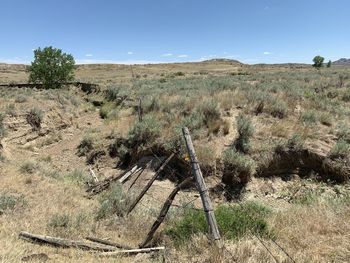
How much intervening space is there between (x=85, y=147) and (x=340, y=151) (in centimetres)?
1086

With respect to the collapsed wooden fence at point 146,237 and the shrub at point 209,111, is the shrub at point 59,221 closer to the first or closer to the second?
the collapsed wooden fence at point 146,237

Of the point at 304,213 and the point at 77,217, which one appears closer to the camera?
the point at 304,213

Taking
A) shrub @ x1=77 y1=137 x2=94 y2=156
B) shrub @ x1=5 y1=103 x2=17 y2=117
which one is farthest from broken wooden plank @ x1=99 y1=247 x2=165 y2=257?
shrub @ x1=5 y1=103 x2=17 y2=117

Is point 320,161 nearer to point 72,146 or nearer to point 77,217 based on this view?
point 77,217

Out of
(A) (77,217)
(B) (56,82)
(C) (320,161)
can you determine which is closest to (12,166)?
(A) (77,217)

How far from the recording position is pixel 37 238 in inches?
264

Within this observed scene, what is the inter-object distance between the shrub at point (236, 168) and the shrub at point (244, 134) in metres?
0.74

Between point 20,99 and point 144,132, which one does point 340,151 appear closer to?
point 144,132

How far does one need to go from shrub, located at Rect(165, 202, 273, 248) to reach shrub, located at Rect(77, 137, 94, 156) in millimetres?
10538

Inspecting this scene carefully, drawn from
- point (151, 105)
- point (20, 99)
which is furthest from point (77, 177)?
point (20, 99)

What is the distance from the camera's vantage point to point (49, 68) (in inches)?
1347

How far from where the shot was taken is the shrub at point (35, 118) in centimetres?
1912

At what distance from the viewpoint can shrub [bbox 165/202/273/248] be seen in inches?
247

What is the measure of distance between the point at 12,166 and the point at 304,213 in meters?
9.65
